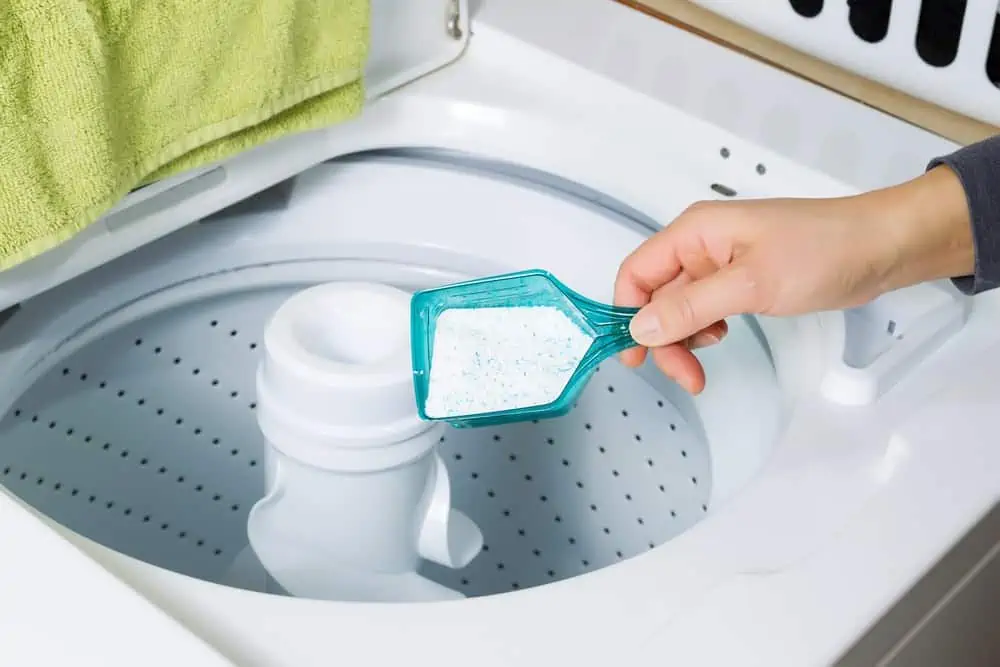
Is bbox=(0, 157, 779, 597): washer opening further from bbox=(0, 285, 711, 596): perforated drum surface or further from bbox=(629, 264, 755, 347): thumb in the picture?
bbox=(629, 264, 755, 347): thumb

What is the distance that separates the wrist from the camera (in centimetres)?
65

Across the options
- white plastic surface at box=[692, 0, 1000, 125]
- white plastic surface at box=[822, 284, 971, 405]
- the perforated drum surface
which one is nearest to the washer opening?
the perforated drum surface

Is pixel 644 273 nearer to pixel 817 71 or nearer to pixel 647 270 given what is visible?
pixel 647 270

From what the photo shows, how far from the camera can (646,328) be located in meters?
0.63

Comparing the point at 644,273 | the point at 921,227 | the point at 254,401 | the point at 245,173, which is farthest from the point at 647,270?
the point at 254,401

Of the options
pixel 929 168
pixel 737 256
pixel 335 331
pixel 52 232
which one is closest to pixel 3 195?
pixel 52 232

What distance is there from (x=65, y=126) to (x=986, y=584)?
54cm

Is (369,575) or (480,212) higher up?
(480,212)

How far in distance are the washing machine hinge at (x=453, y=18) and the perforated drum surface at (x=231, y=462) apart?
0.23 m

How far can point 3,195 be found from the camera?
0.62 m

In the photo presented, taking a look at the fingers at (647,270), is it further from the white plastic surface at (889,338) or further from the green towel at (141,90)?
the green towel at (141,90)

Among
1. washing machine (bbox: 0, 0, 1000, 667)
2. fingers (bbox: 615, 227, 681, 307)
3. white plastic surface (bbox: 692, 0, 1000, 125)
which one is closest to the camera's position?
washing machine (bbox: 0, 0, 1000, 667)

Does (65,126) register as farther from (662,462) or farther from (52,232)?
(662,462)

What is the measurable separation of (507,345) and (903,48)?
1.32 ft
